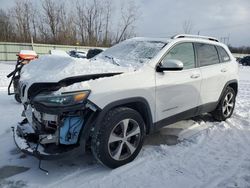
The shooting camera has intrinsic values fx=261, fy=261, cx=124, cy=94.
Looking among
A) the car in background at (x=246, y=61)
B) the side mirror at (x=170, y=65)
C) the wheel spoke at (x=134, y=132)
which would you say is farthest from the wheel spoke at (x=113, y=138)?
the car in background at (x=246, y=61)

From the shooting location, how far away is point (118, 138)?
3318 millimetres

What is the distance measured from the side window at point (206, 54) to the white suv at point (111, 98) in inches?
4.1

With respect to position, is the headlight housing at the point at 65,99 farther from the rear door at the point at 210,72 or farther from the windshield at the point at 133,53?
the rear door at the point at 210,72

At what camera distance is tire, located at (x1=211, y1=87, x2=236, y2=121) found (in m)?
5.39

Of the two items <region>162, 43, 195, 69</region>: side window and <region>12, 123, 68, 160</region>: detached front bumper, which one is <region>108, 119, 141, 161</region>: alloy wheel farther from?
<region>162, 43, 195, 69</region>: side window

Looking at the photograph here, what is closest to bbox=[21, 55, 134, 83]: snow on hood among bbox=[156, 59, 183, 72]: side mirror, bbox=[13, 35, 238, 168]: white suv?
bbox=[13, 35, 238, 168]: white suv

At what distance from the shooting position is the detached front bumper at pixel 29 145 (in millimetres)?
2910

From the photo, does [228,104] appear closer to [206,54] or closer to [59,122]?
[206,54]

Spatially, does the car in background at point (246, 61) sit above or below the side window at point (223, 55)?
below

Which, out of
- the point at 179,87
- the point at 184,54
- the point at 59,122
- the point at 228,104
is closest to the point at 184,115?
the point at 179,87

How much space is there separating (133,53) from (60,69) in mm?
1405

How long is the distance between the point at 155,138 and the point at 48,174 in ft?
6.42

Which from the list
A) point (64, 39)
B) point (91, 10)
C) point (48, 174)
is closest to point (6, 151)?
point (48, 174)

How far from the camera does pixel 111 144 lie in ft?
10.9
